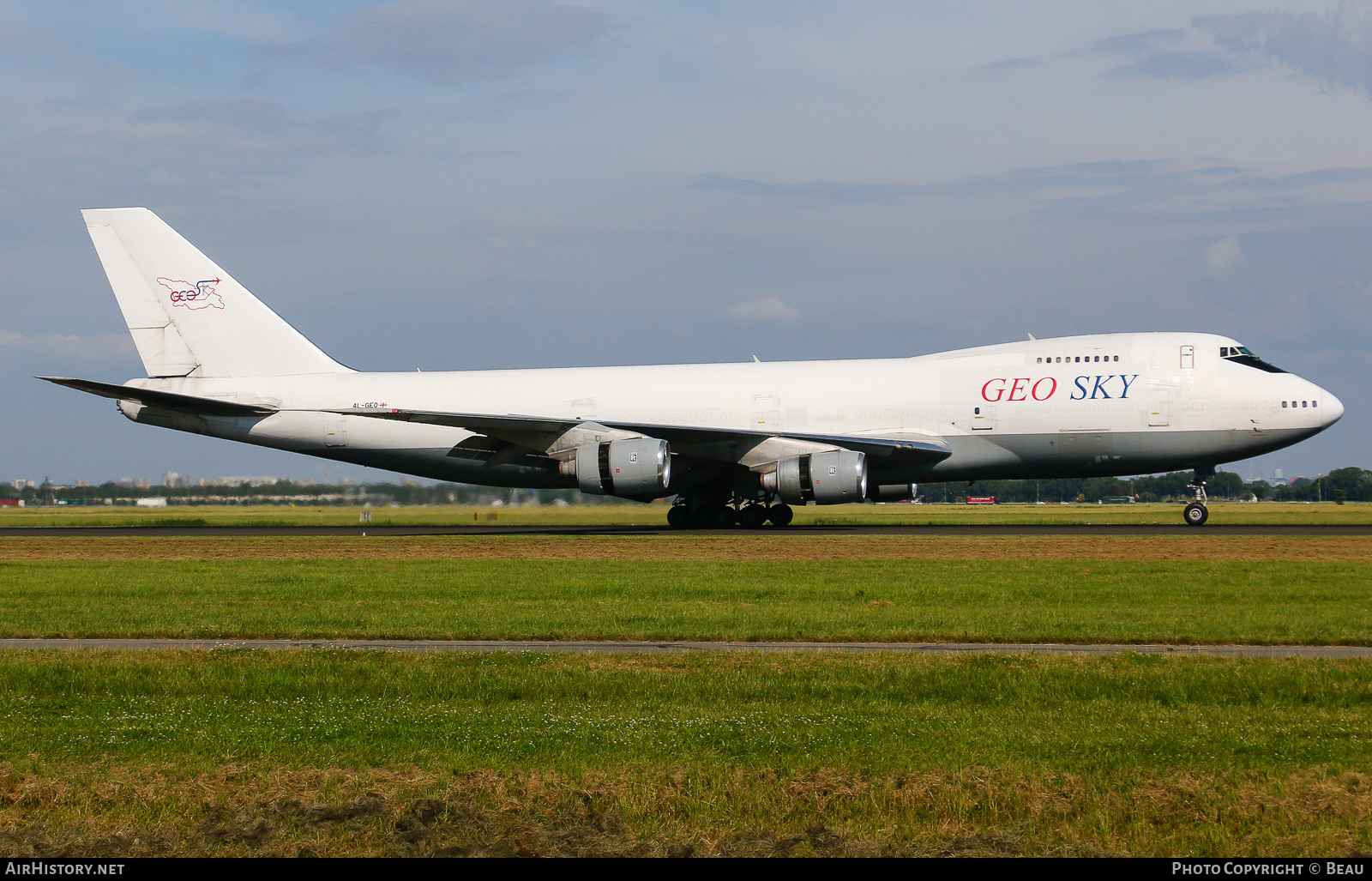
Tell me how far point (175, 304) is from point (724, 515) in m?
19.1

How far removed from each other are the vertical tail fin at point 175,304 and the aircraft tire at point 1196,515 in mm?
28432

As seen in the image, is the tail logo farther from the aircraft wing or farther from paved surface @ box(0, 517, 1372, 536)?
→ the aircraft wing

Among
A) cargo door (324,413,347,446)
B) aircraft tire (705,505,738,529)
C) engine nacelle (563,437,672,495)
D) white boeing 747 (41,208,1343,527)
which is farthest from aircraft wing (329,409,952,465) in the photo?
cargo door (324,413,347,446)

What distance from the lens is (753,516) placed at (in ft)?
116

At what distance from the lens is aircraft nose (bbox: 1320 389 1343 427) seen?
3130 cm

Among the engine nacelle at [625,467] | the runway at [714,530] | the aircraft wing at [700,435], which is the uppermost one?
the aircraft wing at [700,435]

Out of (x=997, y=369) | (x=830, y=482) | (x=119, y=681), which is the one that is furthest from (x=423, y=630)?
(x=997, y=369)

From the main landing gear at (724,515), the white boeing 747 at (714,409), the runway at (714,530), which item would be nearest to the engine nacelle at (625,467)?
the white boeing 747 at (714,409)

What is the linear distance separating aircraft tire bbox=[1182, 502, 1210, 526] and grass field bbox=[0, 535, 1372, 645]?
6206 mm

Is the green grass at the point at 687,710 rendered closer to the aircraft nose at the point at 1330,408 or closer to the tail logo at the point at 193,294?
the aircraft nose at the point at 1330,408

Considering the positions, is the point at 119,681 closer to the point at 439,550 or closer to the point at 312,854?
the point at 312,854

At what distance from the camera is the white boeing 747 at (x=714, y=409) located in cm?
3159
